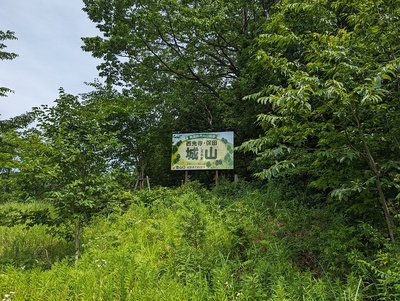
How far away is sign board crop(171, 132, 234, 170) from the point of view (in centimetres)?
813

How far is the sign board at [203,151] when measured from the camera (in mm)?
8133

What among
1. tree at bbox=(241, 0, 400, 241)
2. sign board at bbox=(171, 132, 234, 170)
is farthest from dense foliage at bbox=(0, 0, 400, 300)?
sign board at bbox=(171, 132, 234, 170)

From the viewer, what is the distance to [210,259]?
131 inches

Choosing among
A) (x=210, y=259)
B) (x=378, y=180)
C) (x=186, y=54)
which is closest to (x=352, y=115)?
(x=378, y=180)

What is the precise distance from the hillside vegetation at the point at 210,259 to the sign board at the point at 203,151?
9.50ft

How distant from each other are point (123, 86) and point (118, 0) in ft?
10.5

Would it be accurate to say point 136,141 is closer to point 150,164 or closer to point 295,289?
point 150,164

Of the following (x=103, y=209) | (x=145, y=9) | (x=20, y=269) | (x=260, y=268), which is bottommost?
(x=20, y=269)

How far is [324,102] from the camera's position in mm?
2904

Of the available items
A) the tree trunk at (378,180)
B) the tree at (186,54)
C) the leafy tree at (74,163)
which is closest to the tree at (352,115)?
the tree trunk at (378,180)

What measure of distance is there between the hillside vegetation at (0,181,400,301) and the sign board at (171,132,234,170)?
2896mm

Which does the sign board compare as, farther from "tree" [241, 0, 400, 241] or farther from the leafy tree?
"tree" [241, 0, 400, 241]

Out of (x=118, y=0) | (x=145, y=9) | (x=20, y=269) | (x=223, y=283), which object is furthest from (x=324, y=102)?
(x=118, y=0)

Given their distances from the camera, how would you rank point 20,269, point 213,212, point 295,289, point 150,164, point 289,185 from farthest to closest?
point 150,164 < point 289,185 < point 213,212 < point 20,269 < point 295,289
